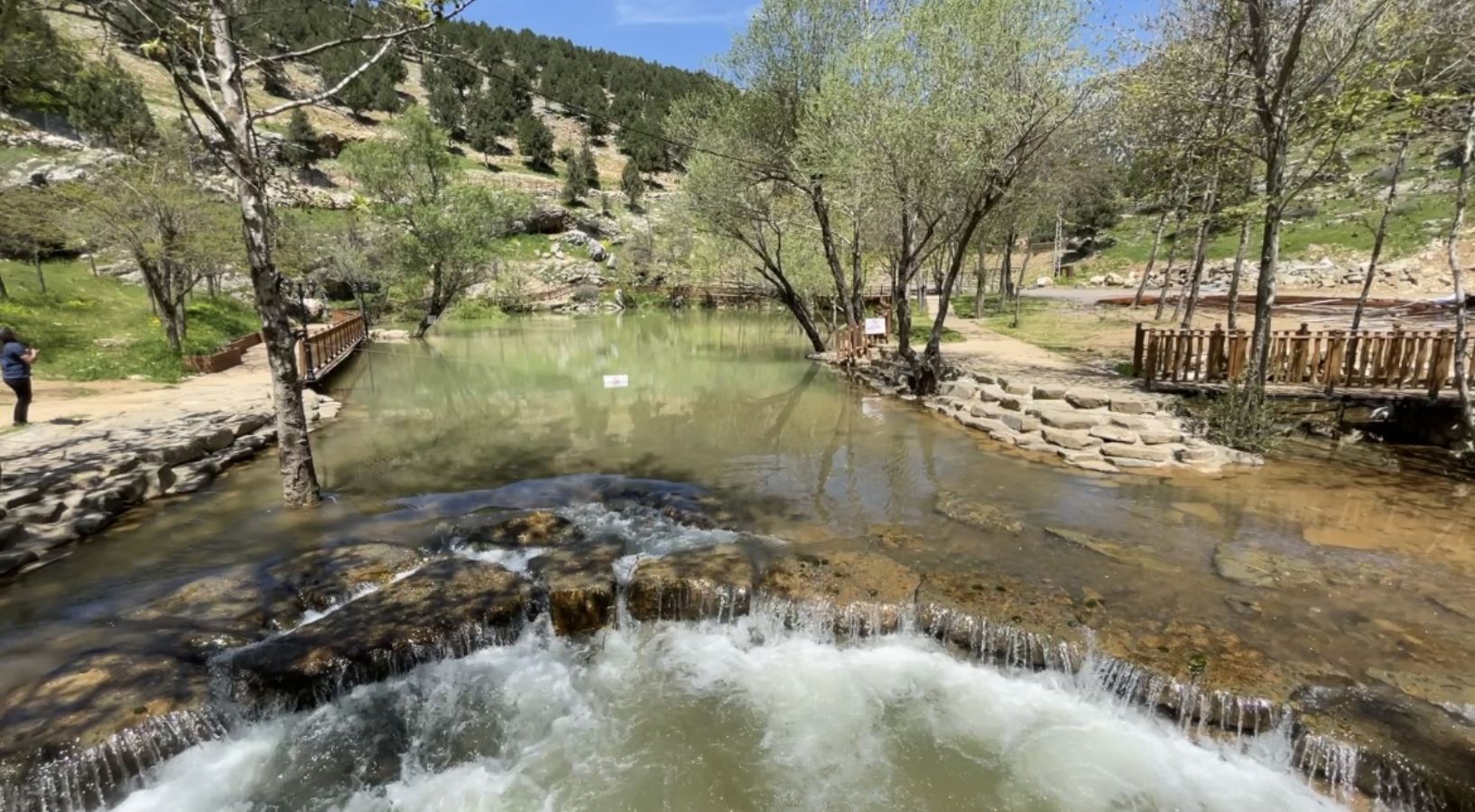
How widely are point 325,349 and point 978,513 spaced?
21363mm

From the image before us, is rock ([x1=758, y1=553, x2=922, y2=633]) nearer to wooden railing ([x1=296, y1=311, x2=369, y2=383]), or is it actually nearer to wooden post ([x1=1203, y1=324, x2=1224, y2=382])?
wooden post ([x1=1203, y1=324, x2=1224, y2=382])

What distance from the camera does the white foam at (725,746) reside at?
4.94 meters

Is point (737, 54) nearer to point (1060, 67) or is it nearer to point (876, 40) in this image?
point (876, 40)

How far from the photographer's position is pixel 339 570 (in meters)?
7.43

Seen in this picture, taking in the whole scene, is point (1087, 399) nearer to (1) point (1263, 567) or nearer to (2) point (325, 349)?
(1) point (1263, 567)

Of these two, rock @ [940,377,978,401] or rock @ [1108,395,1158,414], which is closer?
rock @ [1108,395,1158,414]

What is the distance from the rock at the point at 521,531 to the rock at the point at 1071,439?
897 cm

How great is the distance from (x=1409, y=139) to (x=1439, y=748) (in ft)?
35.8

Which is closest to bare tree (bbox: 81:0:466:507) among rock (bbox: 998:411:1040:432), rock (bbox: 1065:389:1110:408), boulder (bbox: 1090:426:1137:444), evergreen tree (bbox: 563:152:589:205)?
rock (bbox: 998:411:1040:432)

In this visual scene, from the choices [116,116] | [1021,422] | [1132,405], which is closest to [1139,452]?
[1132,405]

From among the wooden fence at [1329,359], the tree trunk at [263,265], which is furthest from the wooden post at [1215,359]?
the tree trunk at [263,265]

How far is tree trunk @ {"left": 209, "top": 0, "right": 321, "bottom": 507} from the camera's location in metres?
7.79

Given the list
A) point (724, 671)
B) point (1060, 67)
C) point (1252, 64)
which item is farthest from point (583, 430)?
point (1252, 64)

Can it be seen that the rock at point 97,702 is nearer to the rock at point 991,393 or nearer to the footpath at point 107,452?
the footpath at point 107,452
